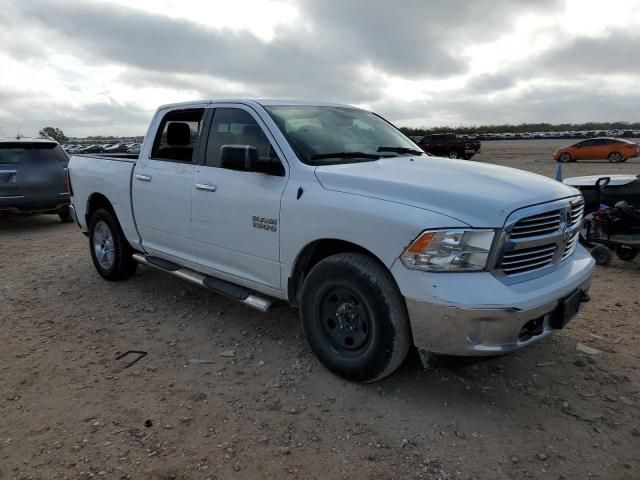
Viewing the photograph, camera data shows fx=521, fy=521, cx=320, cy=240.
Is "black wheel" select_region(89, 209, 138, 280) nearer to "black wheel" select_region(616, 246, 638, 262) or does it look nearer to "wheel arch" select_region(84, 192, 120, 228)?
"wheel arch" select_region(84, 192, 120, 228)

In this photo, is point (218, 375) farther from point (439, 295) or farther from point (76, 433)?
point (439, 295)

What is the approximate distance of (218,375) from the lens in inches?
150

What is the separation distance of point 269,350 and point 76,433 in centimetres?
153

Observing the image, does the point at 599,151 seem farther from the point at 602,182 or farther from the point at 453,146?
the point at 602,182

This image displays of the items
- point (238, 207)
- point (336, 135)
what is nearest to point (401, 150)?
point (336, 135)

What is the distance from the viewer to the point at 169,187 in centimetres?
473

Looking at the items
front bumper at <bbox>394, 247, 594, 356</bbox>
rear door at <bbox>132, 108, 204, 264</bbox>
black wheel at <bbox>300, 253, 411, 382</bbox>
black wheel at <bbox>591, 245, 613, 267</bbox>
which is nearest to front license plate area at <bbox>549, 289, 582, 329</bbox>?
front bumper at <bbox>394, 247, 594, 356</bbox>

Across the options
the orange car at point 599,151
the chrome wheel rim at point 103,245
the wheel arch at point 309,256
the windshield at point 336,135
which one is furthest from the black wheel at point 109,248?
the orange car at point 599,151

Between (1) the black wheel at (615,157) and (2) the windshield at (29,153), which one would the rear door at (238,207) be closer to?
(2) the windshield at (29,153)

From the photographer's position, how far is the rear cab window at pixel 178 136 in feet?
15.5

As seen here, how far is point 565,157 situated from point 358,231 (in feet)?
92.0

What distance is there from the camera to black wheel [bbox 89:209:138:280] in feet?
19.2

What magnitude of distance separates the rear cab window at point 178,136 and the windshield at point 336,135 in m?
0.92

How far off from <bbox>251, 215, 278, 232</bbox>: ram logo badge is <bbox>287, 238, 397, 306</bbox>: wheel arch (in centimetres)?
30
